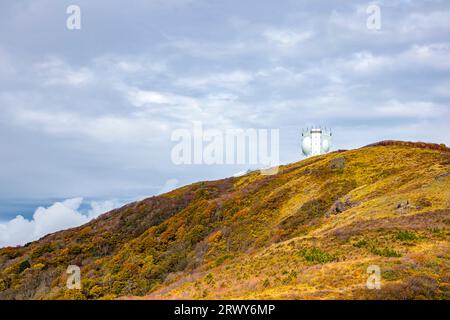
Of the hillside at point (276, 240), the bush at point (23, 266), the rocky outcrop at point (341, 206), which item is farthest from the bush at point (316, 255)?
the bush at point (23, 266)

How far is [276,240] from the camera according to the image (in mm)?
44625

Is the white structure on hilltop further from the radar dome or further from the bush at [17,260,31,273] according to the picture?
the bush at [17,260,31,273]

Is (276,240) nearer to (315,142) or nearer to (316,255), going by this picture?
(316,255)

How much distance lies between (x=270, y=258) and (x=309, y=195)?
24065 millimetres

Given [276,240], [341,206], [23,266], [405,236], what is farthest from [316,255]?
[23,266]

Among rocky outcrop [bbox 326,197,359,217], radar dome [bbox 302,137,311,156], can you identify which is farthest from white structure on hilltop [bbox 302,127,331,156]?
rocky outcrop [bbox 326,197,359,217]

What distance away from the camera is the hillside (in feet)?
82.2

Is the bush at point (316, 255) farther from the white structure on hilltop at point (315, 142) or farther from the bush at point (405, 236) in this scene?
the white structure on hilltop at point (315, 142)

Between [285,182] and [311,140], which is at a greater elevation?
[311,140]

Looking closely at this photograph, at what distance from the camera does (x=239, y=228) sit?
53.6 meters

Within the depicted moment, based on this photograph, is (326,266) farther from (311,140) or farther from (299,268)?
(311,140)

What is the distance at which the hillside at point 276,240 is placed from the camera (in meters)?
25.0
